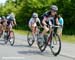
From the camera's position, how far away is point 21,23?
223 ft

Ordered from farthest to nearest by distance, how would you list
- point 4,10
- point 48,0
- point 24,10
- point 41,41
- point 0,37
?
point 4,10 < point 24,10 < point 48,0 < point 0,37 < point 41,41

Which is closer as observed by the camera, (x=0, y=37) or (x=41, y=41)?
(x=41, y=41)

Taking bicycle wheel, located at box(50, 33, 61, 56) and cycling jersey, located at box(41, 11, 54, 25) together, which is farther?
cycling jersey, located at box(41, 11, 54, 25)

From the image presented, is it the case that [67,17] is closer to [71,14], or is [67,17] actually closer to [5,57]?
[71,14]

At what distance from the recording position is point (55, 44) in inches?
536

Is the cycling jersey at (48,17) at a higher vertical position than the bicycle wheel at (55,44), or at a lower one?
higher

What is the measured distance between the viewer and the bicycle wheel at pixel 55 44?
518 inches

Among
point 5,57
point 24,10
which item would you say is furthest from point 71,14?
point 5,57

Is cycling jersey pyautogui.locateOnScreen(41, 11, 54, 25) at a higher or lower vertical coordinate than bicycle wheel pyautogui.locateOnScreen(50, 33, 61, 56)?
higher

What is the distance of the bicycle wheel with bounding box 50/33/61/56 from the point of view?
1316 cm

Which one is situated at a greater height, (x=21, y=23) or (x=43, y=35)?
(x=43, y=35)

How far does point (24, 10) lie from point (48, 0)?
939cm

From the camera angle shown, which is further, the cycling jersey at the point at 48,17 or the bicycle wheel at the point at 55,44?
the cycling jersey at the point at 48,17

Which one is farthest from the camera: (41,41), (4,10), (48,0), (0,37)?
(4,10)
